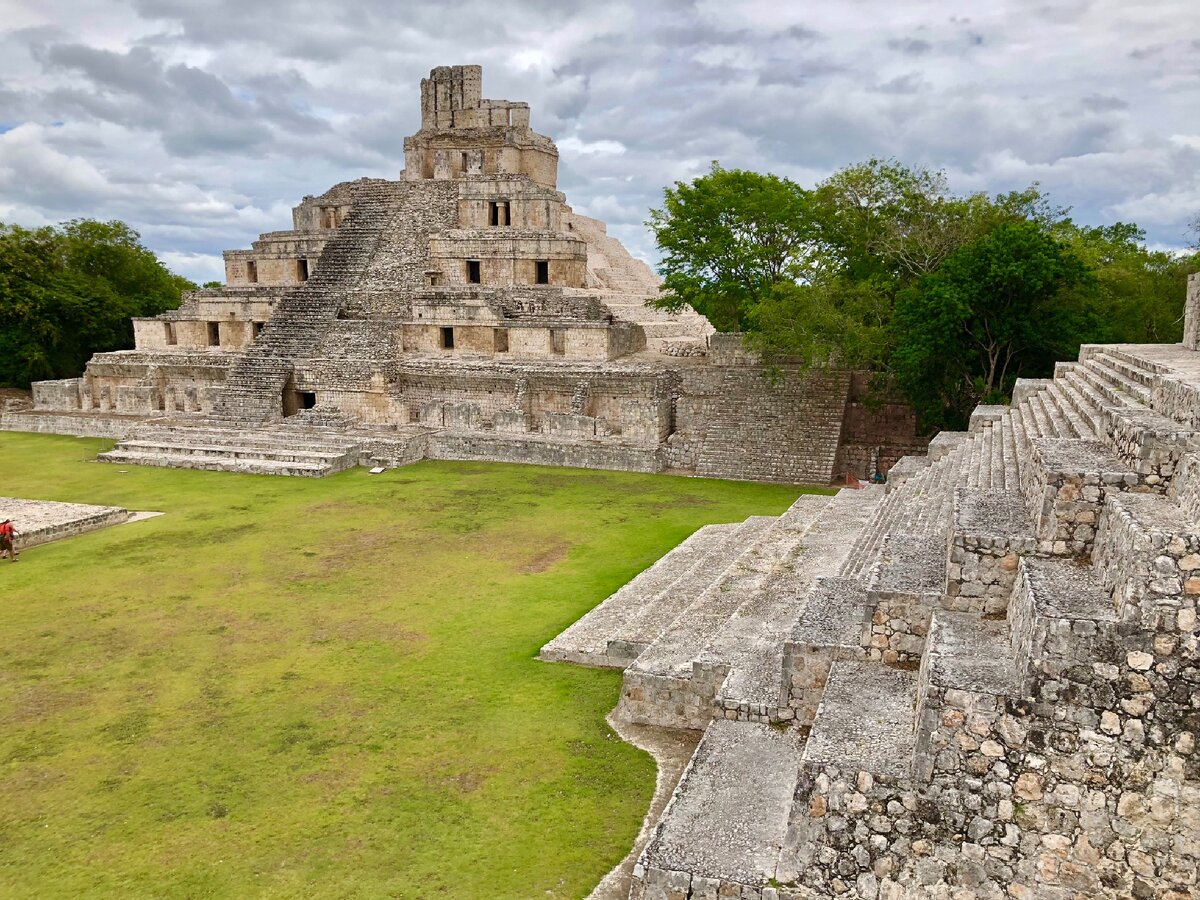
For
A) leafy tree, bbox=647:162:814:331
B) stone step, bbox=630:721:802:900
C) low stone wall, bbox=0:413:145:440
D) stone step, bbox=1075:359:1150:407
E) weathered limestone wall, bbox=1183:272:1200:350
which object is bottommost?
stone step, bbox=630:721:802:900


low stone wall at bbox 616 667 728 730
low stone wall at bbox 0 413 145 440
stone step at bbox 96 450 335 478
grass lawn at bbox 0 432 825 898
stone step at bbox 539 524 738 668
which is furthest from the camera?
low stone wall at bbox 0 413 145 440

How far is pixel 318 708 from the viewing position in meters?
8.08

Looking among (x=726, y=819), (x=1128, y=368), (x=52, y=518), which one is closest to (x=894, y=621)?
(x=726, y=819)

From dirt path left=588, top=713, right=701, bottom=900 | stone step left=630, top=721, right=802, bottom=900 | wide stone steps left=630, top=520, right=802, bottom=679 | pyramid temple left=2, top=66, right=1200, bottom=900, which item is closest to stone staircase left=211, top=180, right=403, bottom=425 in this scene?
pyramid temple left=2, top=66, right=1200, bottom=900

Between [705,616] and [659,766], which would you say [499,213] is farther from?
[659,766]

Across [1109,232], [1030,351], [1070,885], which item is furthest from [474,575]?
[1109,232]

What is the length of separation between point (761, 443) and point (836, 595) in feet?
35.5

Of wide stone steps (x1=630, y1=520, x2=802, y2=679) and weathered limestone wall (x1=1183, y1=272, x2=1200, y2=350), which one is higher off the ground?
weathered limestone wall (x1=1183, y1=272, x2=1200, y2=350)

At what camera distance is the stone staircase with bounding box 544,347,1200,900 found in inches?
186

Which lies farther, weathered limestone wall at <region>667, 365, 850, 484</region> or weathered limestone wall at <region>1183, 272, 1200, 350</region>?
weathered limestone wall at <region>667, 365, 850, 484</region>

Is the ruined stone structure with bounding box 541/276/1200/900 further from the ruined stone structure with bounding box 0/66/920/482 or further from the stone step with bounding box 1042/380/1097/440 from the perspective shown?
the ruined stone structure with bounding box 0/66/920/482

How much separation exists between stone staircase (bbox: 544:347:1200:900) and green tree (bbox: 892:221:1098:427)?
8748mm

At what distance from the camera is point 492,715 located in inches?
311

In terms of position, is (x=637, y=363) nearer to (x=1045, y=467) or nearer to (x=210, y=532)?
(x=210, y=532)
